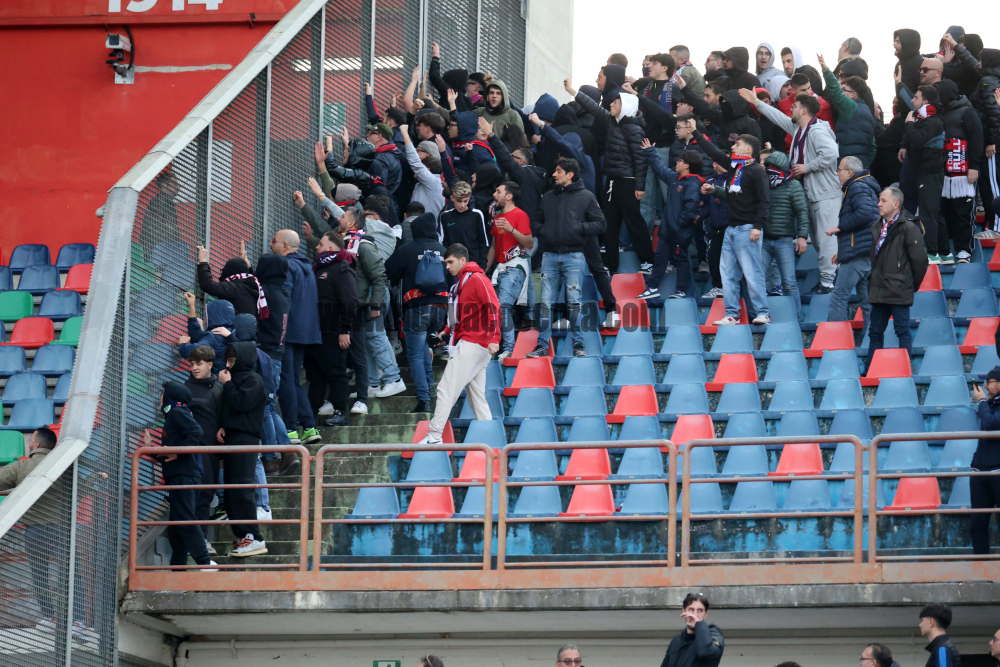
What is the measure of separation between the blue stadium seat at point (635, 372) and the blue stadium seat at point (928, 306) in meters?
2.44

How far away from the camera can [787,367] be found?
10852 millimetres

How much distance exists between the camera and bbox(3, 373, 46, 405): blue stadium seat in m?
10.9

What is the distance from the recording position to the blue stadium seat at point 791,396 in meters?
10.3

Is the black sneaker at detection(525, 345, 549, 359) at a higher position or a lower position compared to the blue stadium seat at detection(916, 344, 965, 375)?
higher

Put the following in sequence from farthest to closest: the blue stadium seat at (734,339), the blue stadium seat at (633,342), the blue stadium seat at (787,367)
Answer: the blue stadium seat at (633,342) → the blue stadium seat at (734,339) → the blue stadium seat at (787,367)

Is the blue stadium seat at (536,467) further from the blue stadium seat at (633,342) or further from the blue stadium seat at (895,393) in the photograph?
the blue stadium seat at (895,393)

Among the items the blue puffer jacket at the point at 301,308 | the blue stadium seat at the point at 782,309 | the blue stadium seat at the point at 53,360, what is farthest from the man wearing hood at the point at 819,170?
the blue stadium seat at the point at 53,360

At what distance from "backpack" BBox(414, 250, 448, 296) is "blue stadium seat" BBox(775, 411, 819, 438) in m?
3.00

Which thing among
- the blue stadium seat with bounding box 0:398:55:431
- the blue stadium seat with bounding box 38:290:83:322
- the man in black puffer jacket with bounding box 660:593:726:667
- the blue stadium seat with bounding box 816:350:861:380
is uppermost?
the blue stadium seat with bounding box 38:290:83:322

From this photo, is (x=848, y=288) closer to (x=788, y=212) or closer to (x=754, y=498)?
(x=788, y=212)

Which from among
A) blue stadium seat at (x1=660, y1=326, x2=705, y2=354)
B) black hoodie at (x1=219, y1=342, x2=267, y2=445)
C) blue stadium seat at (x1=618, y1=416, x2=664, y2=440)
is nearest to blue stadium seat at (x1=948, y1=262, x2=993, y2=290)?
blue stadium seat at (x1=660, y1=326, x2=705, y2=354)

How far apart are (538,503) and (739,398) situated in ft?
6.91

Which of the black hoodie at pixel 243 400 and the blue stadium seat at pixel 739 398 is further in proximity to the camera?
the blue stadium seat at pixel 739 398

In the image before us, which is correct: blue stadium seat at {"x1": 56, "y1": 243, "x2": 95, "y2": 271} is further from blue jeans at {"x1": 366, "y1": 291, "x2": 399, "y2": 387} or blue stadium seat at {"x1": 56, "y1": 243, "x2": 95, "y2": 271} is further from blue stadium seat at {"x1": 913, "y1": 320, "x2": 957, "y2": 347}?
blue stadium seat at {"x1": 913, "y1": 320, "x2": 957, "y2": 347}
